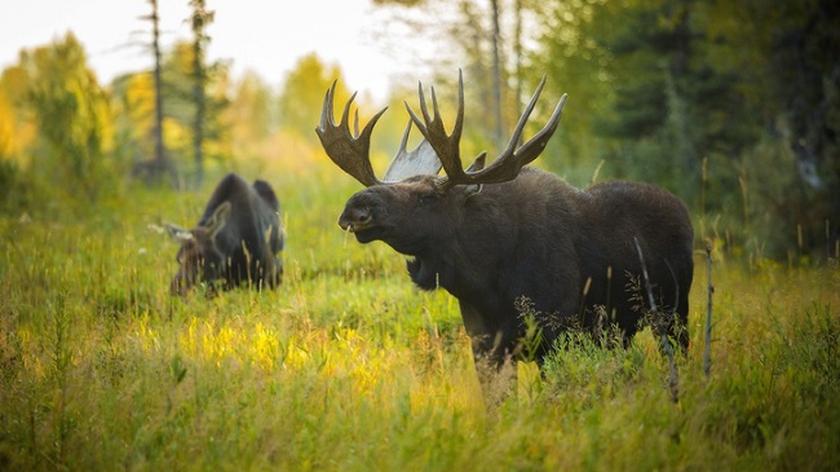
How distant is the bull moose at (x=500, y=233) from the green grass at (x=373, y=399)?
40cm

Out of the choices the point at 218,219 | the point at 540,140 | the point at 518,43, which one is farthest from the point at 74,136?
the point at 540,140

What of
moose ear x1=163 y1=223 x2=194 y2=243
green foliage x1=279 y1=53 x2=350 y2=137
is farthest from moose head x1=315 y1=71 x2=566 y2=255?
green foliage x1=279 y1=53 x2=350 y2=137

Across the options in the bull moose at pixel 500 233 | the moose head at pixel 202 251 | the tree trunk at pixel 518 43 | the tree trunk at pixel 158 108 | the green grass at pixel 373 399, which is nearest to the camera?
the green grass at pixel 373 399

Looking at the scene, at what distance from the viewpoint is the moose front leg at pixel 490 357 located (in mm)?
4535

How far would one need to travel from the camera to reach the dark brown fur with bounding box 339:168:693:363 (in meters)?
4.88

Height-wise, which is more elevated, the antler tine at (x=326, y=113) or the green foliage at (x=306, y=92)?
the green foliage at (x=306, y=92)

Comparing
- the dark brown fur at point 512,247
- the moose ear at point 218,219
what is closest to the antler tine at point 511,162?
the dark brown fur at point 512,247

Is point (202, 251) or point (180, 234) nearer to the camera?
point (202, 251)

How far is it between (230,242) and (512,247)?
187 inches

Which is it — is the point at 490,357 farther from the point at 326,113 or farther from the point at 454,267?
the point at 326,113

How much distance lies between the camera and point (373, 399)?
4375mm

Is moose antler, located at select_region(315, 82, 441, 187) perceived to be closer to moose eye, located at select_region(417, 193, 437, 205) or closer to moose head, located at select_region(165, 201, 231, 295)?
moose eye, located at select_region(417, 193, 437, 205)

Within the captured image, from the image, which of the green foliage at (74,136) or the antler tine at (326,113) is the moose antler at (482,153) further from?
the green foliage at (74,136)

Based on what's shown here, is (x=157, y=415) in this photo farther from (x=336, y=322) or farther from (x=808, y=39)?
(x=808, y=39)
